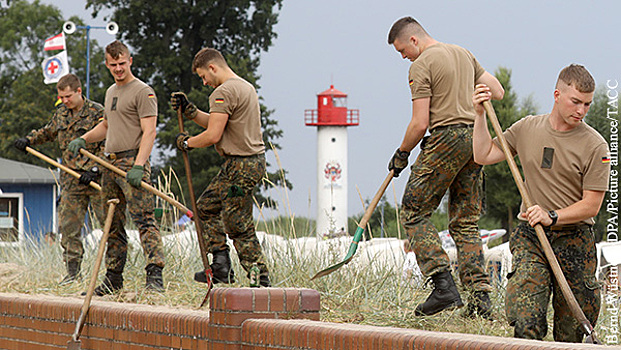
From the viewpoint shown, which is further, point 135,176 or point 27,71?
point 27,71

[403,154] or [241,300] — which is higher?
[403,154]

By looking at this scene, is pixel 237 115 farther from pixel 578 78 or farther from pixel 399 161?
pixel 578 78

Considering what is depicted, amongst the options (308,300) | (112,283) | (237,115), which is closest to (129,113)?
(237,115)

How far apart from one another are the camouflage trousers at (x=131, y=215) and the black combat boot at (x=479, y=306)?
2868 mm

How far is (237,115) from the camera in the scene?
302 inches

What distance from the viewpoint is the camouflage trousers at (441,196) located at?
20.4 ft

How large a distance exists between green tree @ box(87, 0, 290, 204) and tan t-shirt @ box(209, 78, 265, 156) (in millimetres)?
32739

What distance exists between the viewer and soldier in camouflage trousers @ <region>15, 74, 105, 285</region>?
30.7 feet

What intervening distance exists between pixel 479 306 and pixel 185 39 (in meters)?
37.1

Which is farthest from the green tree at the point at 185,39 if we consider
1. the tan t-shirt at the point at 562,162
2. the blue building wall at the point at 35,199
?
the tan t-shirt at the point at 562,162

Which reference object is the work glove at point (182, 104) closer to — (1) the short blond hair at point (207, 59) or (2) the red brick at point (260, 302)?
(1) the short blond hair at point (207, 59)

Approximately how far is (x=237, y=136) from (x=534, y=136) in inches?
118

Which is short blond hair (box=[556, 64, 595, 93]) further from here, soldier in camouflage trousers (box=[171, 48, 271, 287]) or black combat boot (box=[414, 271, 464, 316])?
soldier in camouflage trousers (box=[171, 48, 271, 287])

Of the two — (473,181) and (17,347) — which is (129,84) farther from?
(473,181)
